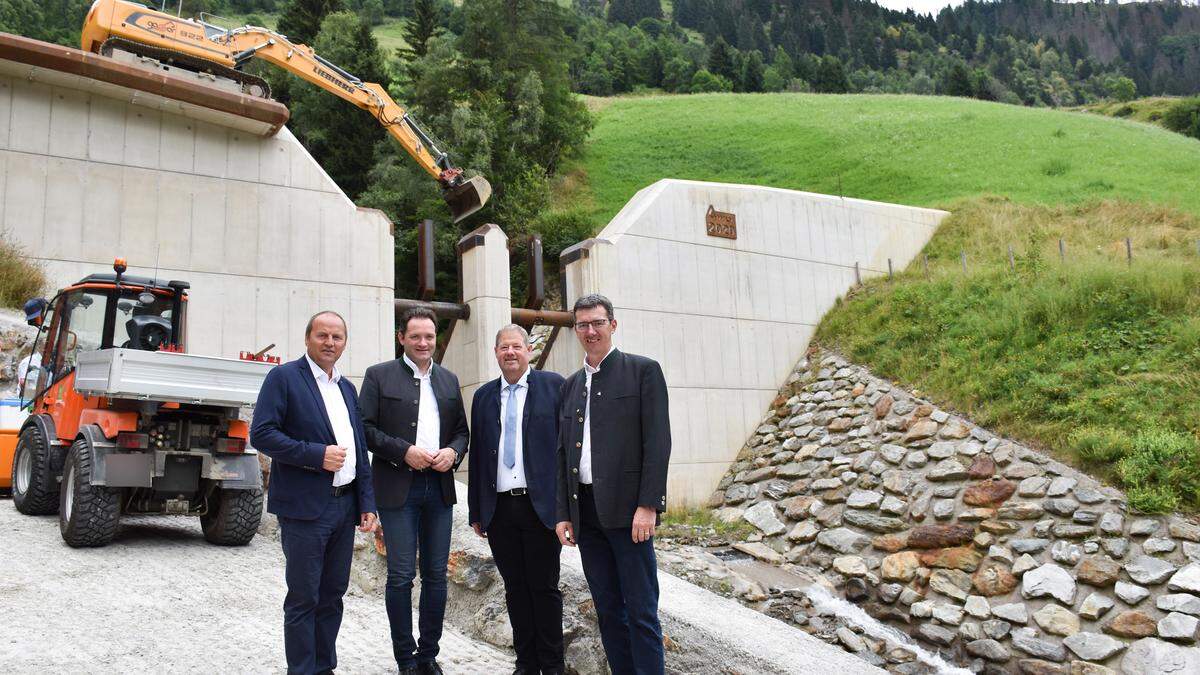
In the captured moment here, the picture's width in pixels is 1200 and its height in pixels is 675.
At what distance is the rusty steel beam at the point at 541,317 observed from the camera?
12.7 metres

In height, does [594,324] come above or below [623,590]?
above

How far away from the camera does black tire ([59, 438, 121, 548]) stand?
21.1 ft

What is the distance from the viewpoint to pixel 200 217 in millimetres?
11297

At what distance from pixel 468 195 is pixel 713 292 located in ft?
14.2

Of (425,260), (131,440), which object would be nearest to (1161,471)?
(425,260)

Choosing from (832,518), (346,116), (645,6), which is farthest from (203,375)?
(645,6)

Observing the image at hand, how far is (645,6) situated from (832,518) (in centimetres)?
13465

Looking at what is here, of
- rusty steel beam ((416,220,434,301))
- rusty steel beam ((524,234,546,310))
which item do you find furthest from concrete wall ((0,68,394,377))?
rusty steel beam ((524,234,546,310))

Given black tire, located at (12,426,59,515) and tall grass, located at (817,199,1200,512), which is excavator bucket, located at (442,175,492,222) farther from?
black tire, located at (12,426,59,515)

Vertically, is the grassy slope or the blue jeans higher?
the grassy slope

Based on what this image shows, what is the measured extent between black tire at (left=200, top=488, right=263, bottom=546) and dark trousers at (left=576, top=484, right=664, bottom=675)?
167 inches

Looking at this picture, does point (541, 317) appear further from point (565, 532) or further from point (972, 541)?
point (565, 532)

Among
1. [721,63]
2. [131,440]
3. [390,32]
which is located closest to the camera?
[131,440]

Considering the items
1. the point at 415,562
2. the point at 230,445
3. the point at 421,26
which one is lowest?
the point at 415,562
